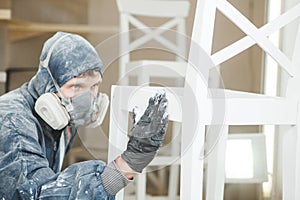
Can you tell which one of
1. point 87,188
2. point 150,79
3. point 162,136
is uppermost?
point 150,79

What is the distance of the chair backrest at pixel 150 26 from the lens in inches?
43.6

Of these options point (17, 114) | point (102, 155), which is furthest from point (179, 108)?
point (17, 114)

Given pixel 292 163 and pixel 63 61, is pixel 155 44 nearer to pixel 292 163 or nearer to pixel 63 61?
pixel 63 61

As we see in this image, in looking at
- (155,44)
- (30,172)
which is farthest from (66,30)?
(30,172)

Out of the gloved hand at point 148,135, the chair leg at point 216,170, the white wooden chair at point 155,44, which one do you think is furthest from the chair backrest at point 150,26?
the chair leg at point 216,170

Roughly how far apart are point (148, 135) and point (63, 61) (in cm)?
22

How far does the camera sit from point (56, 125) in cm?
108

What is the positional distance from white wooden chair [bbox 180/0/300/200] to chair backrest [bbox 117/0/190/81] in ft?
0.36

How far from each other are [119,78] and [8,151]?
257 mm

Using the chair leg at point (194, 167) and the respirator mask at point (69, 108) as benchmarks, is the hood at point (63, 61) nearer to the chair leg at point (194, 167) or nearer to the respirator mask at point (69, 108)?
the respirator mask at point (69, 108)

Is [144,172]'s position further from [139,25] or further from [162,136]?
[139,25]

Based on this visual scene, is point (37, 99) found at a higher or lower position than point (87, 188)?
higher

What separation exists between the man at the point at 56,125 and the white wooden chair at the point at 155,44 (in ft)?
0.19

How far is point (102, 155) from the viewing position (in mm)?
1096
